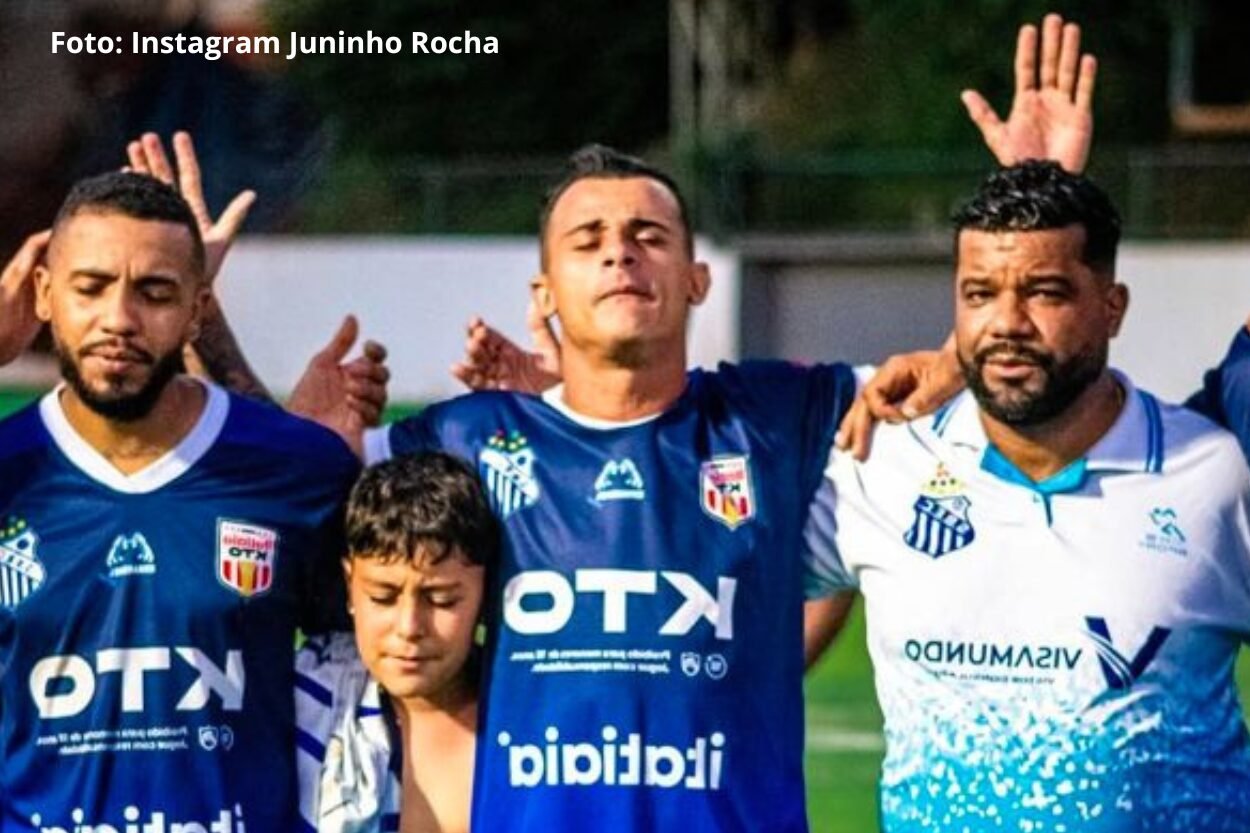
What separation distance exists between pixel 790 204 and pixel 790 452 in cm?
1884

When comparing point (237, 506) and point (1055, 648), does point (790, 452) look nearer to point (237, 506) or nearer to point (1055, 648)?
point (1055, 648)

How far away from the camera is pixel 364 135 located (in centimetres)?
3200

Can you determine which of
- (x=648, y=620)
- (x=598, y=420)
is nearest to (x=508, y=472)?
(x=598, y=420)

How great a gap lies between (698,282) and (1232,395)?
1007 mm

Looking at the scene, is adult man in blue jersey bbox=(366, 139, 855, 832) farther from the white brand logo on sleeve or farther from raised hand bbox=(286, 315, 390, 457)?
raised hand bbox=(286, 315, 390, 457)

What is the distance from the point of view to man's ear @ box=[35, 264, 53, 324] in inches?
209

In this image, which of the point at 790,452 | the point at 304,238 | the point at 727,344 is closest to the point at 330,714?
the point at 790,452

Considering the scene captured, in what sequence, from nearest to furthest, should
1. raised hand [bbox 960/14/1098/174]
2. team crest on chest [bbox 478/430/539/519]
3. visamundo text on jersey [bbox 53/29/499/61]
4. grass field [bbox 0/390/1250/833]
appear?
team crest on chest [bbox 478/430/539/519] → raised hand [bbox 960/14/1098/174] → grass field [bbox 0/390/1250/833] → visamundo text on jersey [bbox 53/29/499/61]

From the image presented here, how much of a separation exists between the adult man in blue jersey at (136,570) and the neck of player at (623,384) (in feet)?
1.88

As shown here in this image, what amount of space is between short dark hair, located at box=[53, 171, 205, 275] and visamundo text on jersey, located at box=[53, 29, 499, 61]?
23.2 metres

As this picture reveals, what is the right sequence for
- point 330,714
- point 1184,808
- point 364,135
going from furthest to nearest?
point 364,135
point 330,714
point 1184,808

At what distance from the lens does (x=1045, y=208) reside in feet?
16.7

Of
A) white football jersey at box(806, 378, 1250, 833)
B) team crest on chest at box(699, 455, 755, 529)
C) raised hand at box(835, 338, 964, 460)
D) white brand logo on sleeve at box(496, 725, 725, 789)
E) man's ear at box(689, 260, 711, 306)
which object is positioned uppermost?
man's ear at box(689, 260, 711, 306)

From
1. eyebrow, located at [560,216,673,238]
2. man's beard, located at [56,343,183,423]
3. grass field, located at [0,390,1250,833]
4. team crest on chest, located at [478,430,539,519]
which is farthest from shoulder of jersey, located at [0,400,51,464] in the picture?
grass field, located at [0,390,1250,833]
